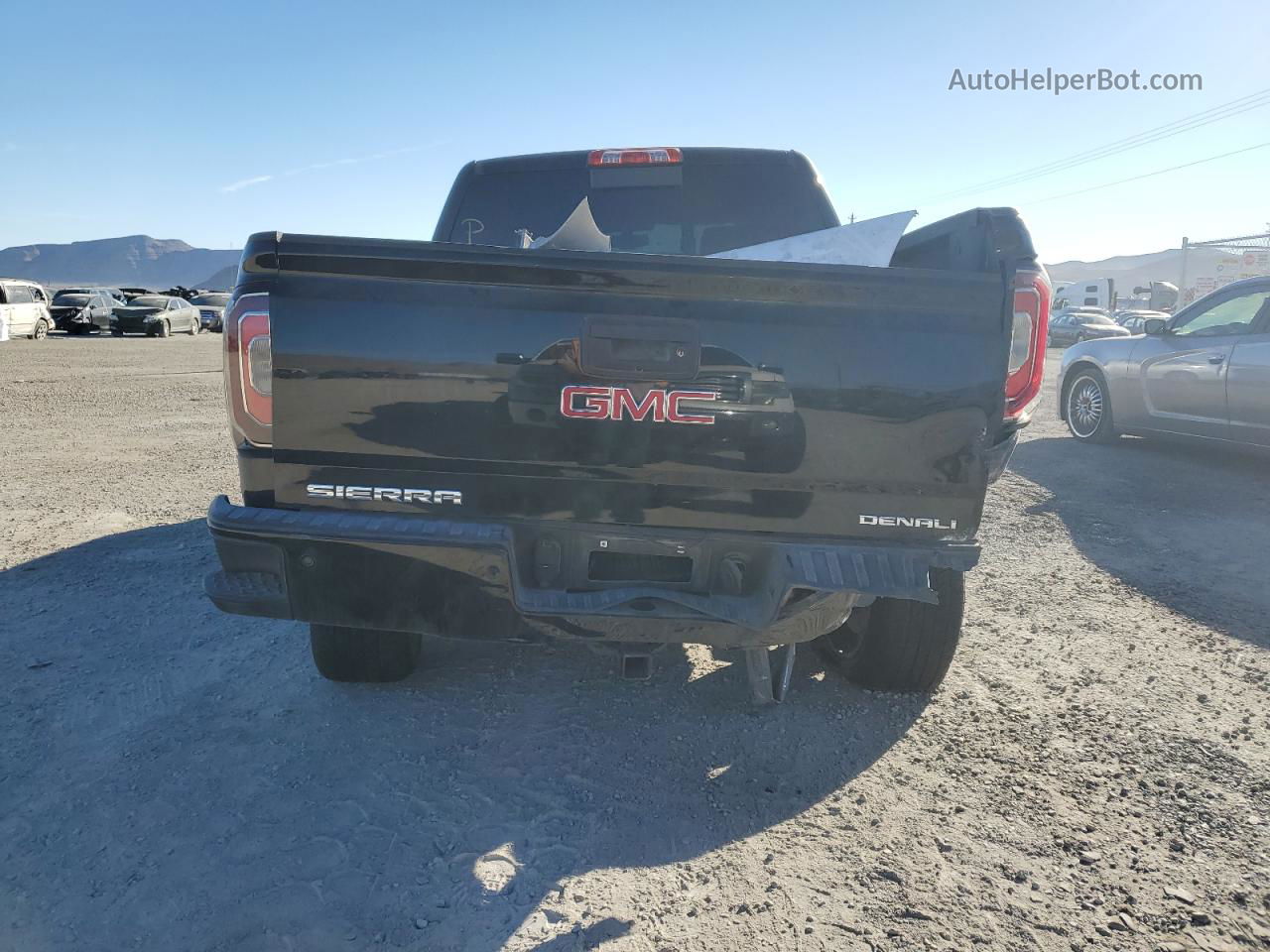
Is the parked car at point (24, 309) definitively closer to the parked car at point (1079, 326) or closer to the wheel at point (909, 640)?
the wheel at point (909, 640)

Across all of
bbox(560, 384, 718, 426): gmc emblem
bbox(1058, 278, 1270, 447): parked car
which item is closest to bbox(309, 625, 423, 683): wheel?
bbox(560, 384, 718, 426): gmc emblem

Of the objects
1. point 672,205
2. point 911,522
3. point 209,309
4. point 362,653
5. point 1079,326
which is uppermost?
point 209,309

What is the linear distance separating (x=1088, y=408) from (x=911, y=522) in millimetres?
8116

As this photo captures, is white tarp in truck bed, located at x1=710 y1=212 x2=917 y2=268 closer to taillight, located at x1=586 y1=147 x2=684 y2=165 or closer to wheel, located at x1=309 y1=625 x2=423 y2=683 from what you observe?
taillight, located at x1=586 y1=147 x2=684 y2=165

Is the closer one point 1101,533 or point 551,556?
point 551,556

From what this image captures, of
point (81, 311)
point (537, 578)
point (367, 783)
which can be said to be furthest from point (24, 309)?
point (537, 578)

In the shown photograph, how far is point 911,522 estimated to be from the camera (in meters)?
2.44

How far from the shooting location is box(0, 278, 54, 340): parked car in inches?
967

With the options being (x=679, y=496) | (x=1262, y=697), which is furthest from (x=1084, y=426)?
(x=679, y=496)

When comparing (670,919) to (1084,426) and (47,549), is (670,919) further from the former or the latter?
(1084,426)

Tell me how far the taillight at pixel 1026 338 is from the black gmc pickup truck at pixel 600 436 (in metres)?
0.02

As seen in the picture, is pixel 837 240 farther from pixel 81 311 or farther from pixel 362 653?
pixel 81 311

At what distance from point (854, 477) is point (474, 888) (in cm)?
149

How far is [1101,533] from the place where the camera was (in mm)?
5758
